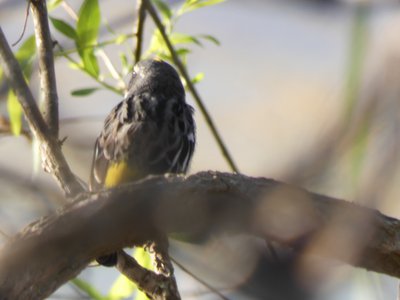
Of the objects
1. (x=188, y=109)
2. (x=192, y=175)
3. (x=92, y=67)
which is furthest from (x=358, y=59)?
(x=188, y=109)

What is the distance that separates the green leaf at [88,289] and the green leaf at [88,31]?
797mm

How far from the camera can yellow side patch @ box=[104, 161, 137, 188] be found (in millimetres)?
2354

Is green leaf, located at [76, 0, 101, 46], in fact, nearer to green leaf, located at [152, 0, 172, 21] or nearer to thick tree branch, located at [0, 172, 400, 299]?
green leaf, located at [152, 0, 172, 21]

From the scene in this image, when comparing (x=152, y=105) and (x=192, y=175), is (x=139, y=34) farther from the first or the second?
(x=192, y=175)

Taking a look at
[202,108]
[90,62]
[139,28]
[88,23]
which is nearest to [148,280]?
[202,108]

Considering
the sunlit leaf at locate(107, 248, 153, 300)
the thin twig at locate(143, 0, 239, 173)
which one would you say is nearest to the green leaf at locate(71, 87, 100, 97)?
the thin twig at locate(143, 0, 239, 173)

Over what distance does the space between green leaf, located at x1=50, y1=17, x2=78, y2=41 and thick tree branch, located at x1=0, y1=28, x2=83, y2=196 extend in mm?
377

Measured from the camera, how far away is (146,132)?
2.65 meters

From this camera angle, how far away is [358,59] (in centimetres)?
44

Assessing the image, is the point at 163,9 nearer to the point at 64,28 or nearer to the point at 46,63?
the point at 64,28

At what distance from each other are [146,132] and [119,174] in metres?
0.33

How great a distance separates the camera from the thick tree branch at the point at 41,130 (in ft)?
6.43

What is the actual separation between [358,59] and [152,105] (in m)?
2.47

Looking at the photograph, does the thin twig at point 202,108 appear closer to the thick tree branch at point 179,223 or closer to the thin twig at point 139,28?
the thin twig at point 139,28
